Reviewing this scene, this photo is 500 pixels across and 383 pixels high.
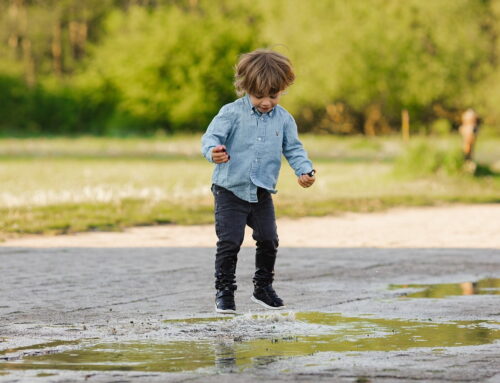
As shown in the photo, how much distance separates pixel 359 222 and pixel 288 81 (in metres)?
7.64

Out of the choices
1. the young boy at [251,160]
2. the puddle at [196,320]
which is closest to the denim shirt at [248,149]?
the young boy at [251,160]

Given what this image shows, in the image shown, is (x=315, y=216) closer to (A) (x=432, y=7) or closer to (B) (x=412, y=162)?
(B) (x=412, y=162)

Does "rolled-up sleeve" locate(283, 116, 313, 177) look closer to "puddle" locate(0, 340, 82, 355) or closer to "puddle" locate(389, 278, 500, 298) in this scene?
"puddle" locate(389, 278, 500, 298)

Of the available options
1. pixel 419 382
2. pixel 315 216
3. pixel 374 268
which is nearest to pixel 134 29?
pixel 315 216

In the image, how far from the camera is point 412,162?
21.7 metres

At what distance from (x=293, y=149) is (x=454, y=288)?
1840 millimetres

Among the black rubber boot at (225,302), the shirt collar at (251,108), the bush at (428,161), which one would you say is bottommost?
the black rubber boot at (225,302)

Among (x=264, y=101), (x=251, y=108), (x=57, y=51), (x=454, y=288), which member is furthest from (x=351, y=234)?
(x=57, y=51)

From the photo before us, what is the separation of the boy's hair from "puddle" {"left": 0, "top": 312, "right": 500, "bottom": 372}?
4.43ft

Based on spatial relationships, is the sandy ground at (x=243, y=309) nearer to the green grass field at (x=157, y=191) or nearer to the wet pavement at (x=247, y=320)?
the wet pavement at (x=247, y=320)

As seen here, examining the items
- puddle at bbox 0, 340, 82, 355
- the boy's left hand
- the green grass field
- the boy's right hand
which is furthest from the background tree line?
puddle at bbox 0, 340, 82, 355

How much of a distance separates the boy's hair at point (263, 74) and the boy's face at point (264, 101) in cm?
2

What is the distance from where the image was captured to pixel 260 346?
586cm

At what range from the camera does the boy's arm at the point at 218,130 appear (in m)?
6.90
